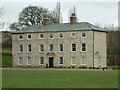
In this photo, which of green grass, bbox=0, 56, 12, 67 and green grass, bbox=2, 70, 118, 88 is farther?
green grass, bbox=0, 56, 12, 67

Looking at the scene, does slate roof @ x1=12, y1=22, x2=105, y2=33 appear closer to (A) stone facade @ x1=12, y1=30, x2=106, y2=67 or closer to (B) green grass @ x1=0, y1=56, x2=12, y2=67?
(A) stone facade @ x1=12, y1=30, x2=106, y2=67

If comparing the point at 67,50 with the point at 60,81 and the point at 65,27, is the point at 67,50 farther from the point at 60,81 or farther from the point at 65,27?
the point at 60,81

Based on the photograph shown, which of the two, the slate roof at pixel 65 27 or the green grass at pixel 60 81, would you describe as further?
the slate roof at pixel 65 27

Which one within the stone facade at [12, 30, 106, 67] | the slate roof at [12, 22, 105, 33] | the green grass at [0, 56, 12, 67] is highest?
the slate roof at [12, 22, 105, 33]

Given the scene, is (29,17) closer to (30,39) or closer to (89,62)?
(30,39)

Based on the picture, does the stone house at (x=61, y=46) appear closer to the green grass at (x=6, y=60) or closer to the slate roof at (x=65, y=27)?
the slate roof at (x=65, y=27)

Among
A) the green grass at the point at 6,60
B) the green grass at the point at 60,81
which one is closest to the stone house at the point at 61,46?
the green grass at the point at 6,60

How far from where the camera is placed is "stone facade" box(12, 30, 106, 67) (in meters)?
54.2

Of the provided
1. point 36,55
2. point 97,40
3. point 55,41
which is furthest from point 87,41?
point 36,55

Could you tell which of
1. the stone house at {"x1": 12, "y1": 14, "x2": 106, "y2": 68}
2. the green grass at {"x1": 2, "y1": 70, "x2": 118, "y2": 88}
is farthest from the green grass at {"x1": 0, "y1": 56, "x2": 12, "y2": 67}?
the green grass at {"x1": 2, "y1": 70, "x2": 118, "y2": 88}

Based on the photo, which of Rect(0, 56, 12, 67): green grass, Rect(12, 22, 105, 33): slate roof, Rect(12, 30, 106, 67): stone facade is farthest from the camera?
Rect(0, 56, 12, 67): green grass

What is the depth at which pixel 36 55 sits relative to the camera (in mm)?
58406

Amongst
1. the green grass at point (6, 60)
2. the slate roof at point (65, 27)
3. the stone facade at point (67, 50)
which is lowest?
the green grass at point (6, 60)

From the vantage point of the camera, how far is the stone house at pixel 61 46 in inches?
2143
